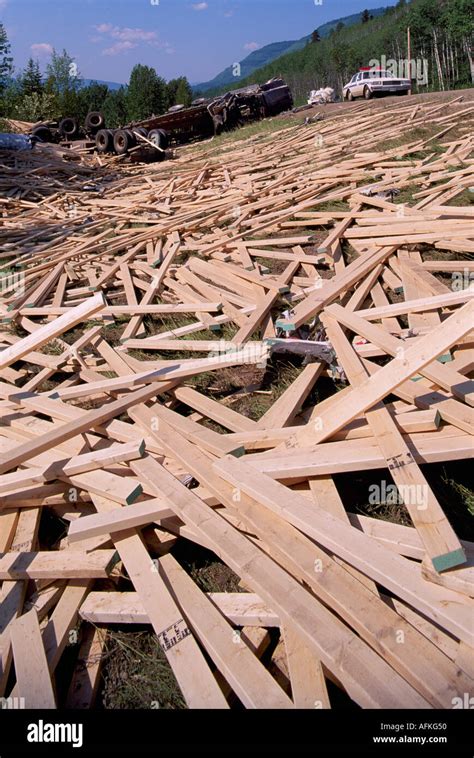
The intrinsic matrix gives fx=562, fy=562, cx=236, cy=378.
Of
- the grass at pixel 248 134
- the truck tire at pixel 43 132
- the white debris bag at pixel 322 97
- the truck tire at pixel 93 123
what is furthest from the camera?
the white debris bag at pixel 322 97

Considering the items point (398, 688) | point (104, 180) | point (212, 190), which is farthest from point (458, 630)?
point (104, 180)

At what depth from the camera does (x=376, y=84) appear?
22438 mm

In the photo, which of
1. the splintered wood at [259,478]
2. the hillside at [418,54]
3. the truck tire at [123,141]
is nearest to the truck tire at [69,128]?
the truck tire at [123,141]

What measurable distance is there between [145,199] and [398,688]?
1011 cm

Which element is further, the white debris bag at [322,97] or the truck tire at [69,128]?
the white debris bag at [322,97]

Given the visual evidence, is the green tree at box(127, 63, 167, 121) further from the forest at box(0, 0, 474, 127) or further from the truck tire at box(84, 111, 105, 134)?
the truck tire at box(84, 111, 105, 134)

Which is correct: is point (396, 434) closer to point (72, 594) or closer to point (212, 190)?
point (72, 594)

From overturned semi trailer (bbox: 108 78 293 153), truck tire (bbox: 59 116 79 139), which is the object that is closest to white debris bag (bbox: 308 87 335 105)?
overturned semi trailer (bbox: 108 78 293 153)

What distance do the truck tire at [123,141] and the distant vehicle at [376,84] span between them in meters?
10.7

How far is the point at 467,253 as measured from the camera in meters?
5.79

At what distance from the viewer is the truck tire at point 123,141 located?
1756 centimetres

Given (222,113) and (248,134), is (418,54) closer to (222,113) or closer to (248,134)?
(222,113)

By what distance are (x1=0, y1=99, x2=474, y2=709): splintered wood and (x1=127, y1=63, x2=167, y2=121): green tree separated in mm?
45762

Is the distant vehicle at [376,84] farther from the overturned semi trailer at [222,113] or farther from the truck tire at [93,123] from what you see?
the truck tire at [93,123]
